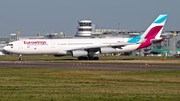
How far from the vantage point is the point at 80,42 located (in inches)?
2479

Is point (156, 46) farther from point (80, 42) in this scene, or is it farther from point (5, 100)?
point (5, 100)

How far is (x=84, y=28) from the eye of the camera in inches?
6511

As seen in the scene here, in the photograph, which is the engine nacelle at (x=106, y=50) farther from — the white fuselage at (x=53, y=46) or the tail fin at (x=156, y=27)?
the tail fin at (x=156, y=27)

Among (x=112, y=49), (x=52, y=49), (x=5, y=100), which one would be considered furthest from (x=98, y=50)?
(x=5, y=100)

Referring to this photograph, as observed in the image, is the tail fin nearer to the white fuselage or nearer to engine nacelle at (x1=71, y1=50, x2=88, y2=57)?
the white fuselage

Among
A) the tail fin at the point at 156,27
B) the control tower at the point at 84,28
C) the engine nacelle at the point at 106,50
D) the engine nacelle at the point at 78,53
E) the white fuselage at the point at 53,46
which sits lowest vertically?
the engine nacelle at the point at 78,53

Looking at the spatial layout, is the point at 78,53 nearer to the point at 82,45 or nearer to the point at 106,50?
the point at 82,45

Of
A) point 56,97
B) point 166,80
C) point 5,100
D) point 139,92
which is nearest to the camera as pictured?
point 5,100

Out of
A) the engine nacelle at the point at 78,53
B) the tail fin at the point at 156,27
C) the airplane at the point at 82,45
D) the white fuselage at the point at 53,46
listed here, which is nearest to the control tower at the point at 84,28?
the airplane at the point at 82,45

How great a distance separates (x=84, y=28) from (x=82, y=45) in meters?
103

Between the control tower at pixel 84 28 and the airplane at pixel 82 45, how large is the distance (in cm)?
10006

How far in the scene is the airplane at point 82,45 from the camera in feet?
195

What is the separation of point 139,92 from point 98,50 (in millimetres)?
41661

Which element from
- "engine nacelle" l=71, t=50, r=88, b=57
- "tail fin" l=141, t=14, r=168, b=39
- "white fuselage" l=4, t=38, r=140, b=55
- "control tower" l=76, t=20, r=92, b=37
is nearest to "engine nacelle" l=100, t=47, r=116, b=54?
"white fuselage" l=4, t=38, r=140, b=55
